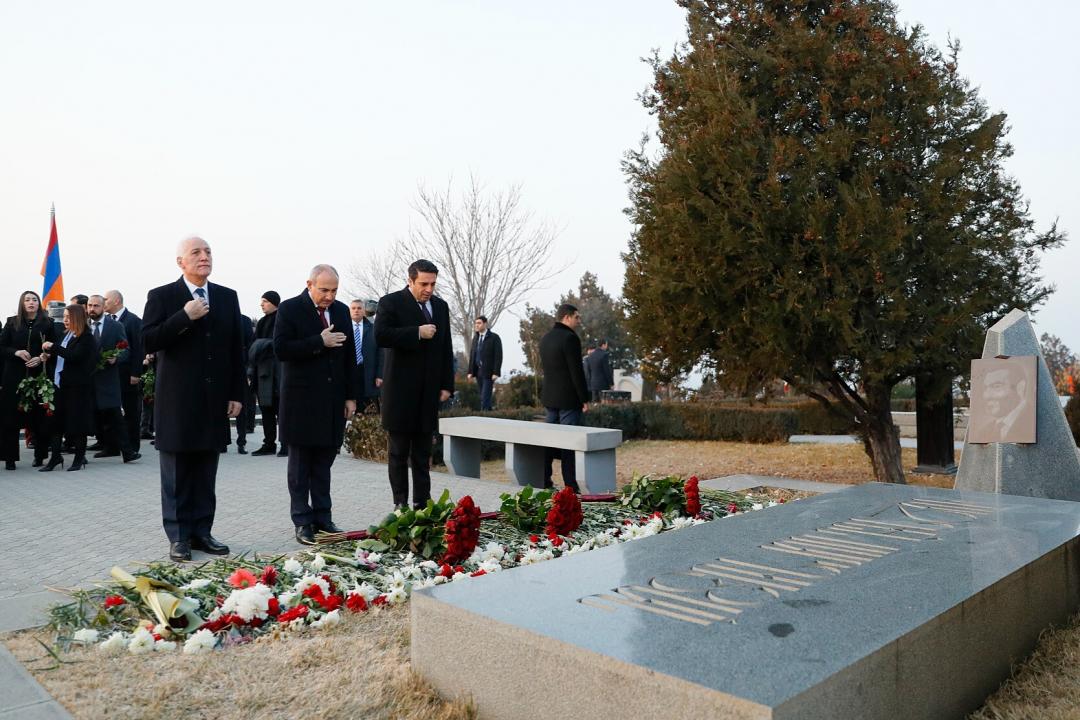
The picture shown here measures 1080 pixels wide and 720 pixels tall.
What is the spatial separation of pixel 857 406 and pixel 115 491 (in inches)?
302

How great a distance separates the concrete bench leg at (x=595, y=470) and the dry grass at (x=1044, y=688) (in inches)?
179

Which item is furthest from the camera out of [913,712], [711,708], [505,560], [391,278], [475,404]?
[391,278]

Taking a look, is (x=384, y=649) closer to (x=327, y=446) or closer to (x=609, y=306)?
(x=327, y=446)

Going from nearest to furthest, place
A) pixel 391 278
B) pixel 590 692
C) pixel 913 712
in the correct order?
1. pixel 590 692
2. pixel 913 712
3. pixel 391 278

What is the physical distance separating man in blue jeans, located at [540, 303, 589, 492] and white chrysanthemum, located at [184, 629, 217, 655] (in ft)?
16.0

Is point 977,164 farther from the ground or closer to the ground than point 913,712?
farther from the ground

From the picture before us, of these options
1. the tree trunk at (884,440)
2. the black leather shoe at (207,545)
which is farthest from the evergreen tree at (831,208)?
the black leather shoe at (207,545)

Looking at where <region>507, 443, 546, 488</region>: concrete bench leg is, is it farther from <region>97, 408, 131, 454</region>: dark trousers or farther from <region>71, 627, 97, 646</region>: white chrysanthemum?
<region>71, 627, 97, 646</region>: white chrysanthemum

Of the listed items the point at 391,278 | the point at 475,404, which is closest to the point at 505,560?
the point at 475,404

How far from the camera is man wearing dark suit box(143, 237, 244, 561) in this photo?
5215 mm

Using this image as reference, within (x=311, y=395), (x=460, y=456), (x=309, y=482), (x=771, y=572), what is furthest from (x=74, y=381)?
(x=771, y=572)

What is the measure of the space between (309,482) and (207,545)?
2.64 feet

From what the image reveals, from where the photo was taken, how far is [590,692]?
7.98 ft

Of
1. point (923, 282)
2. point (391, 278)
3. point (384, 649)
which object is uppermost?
point (391, 278)
